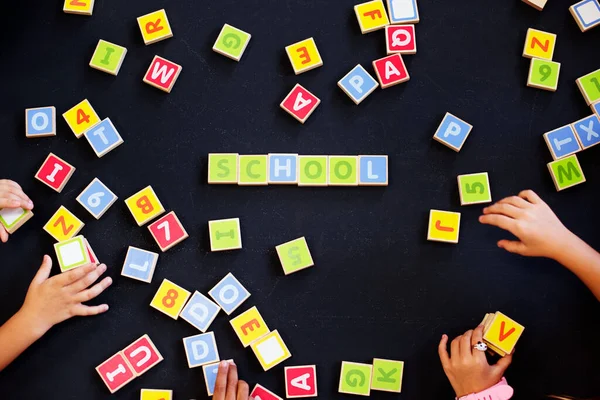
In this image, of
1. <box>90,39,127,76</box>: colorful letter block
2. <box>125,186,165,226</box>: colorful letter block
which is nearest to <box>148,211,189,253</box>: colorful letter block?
<box>125,186,165,226</box>: colorful letter block

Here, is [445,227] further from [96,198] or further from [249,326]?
[96,198]

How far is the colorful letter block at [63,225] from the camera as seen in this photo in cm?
140

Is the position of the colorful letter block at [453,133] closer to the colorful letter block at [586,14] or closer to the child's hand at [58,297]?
the colorful letter block at [586,14]

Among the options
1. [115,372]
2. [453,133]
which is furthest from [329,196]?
[115,372]

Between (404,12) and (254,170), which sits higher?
(404,12)

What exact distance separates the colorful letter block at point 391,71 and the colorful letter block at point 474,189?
0.87ft

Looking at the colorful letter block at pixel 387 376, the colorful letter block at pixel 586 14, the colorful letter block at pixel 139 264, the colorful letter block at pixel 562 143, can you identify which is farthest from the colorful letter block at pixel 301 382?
the colorful letter block at pixel 586 14

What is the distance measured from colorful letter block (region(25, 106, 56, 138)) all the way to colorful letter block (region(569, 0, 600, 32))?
1234 mm

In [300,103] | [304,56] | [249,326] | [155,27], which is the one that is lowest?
[249,326]

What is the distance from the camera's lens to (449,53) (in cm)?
139

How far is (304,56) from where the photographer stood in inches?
55.0

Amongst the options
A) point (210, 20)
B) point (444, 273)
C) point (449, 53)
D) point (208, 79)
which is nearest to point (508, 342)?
point (444, 273)

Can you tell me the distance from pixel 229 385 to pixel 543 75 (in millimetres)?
985

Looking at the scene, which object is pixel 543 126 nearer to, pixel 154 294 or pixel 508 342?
pixel 508 342
